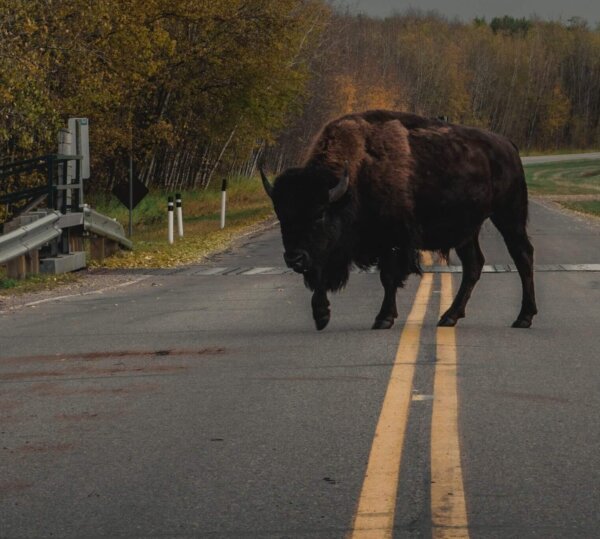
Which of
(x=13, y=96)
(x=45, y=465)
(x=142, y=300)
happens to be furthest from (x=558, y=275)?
(x=45, y=465)

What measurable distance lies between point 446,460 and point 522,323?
5.26 metres

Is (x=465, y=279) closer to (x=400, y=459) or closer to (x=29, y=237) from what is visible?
(x=400, y=459)

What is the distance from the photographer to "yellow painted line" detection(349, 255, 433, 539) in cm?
472

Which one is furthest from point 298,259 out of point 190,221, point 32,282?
point 190,221

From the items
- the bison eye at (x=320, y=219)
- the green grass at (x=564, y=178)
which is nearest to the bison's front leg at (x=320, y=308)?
the bison eye at (x=320, y=219)

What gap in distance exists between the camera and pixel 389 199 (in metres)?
10.6

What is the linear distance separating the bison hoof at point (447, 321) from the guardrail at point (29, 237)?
23.3 feet

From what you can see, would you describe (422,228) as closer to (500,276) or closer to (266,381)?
(266,381)

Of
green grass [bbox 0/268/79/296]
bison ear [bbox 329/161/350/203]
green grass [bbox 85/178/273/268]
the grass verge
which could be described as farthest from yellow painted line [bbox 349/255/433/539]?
green grass [bbox 85/178/273/268]

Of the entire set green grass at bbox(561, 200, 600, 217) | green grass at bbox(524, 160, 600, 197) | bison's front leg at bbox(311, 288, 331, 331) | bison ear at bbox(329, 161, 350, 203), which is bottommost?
green grass at bbox(524, 160, 600, 197)

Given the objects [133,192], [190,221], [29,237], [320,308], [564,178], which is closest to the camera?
[320,308]

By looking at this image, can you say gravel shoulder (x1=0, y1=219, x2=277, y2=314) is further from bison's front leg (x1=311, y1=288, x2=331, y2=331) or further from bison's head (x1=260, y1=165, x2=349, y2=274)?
bison's head (x1=260, y1=165, x2=349, y2=274)

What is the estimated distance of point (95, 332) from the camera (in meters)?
11.1

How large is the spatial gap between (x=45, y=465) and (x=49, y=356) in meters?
3.77
